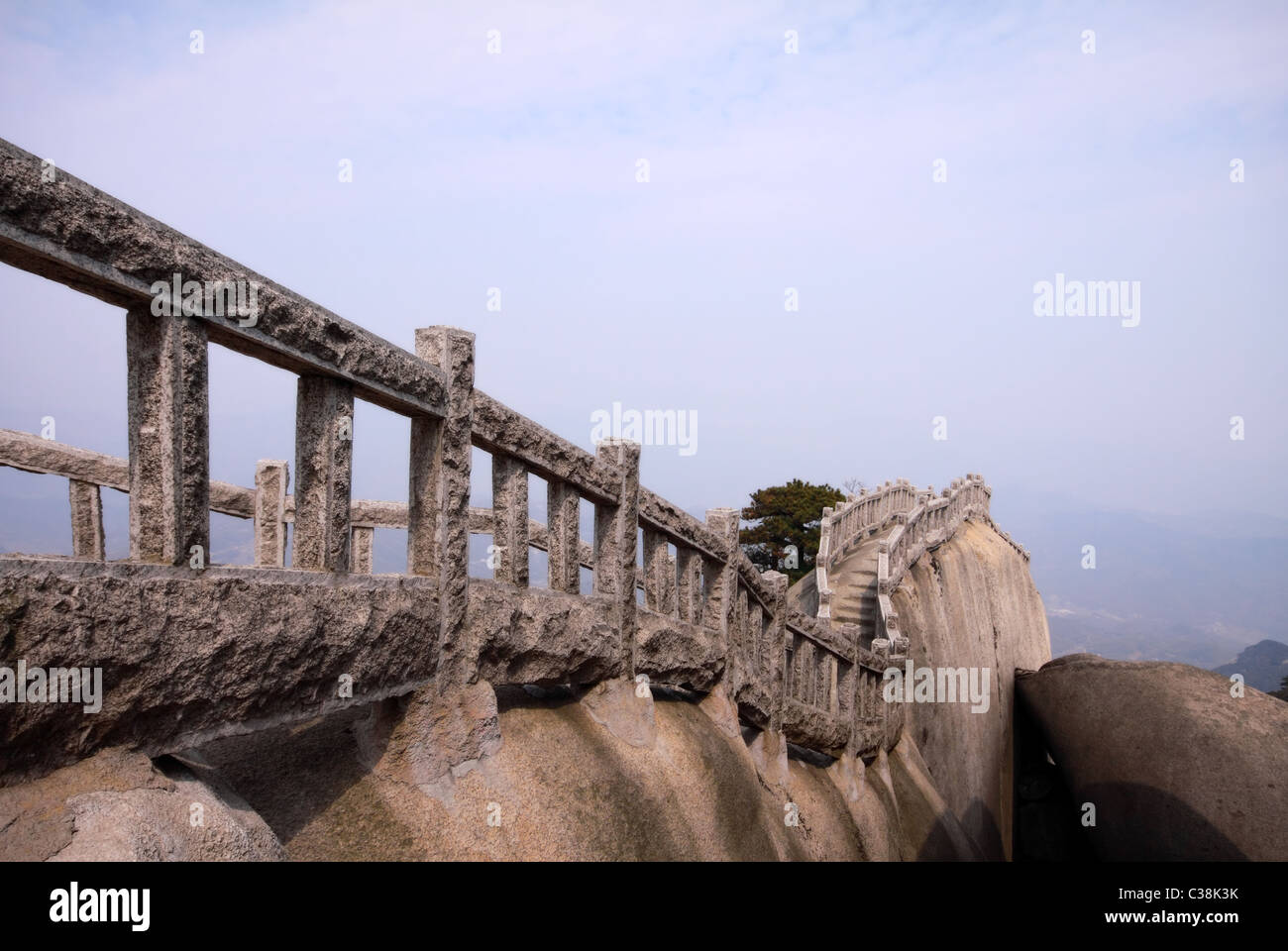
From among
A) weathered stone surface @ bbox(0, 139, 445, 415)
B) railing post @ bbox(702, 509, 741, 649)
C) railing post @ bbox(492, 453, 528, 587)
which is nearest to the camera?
weathered stone surface @ bbox(0, 139, 445, 415)

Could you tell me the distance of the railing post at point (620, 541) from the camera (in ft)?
21.6

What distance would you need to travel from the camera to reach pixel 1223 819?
12.4 m

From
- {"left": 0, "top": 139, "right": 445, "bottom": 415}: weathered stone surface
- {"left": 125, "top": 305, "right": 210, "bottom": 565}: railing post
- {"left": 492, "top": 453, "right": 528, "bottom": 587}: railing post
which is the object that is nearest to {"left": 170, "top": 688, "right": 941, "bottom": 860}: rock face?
{"left": 492, "top": 453, "right": 528, "bottom": 587}: railing post

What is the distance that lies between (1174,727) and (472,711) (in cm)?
1257

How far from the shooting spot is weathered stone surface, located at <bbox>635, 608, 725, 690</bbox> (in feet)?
22.9

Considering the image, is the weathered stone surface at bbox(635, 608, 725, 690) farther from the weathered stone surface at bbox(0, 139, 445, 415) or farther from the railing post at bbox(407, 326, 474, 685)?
the weathered stone surface at bbox(0, 139, 445, 415)

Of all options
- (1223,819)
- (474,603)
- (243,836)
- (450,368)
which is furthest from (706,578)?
(1223,819)

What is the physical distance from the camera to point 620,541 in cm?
665

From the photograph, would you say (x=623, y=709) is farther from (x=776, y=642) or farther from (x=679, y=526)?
(x=776, y=642)

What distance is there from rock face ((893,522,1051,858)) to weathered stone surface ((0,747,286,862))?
44.0ft

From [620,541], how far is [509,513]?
1.38 meters

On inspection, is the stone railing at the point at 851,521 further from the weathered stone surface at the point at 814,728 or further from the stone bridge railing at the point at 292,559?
the stone bridge railing at the point at 292,559

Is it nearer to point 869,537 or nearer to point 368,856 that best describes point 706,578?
point 368,856

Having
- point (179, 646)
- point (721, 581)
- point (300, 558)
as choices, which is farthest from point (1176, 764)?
point (179, 646)
